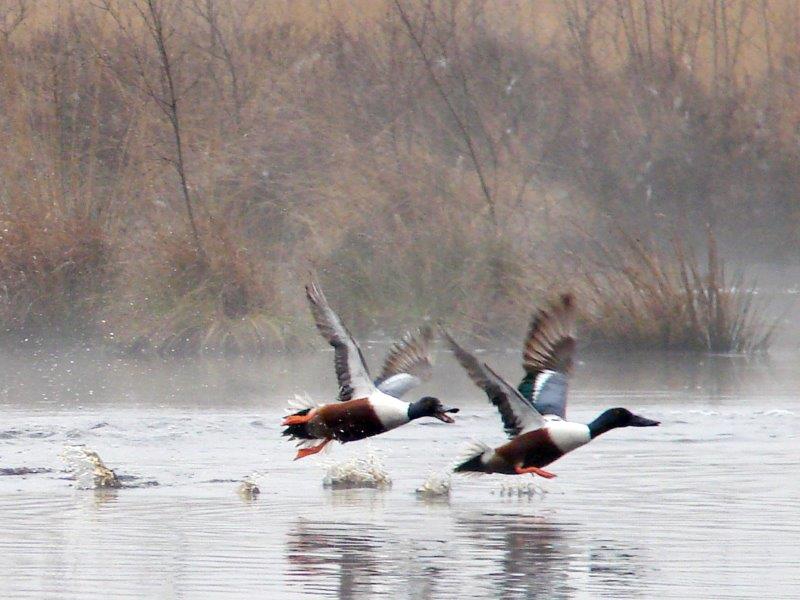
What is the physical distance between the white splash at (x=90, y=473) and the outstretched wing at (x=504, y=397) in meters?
2.00

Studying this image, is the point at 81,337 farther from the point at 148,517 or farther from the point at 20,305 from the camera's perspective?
the point at 148,517

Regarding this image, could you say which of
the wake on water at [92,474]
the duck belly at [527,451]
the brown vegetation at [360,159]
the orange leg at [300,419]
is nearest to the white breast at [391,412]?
the orange leg at [300,419]

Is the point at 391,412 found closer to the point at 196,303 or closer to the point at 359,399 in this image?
the point at 359,399

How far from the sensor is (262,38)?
2536 centimetres

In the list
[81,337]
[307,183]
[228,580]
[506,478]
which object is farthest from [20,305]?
[228,580]

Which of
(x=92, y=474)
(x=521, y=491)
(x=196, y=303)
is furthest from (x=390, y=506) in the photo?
(x=196, y=303)

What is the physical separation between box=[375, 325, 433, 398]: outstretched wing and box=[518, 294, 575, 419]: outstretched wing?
26.9 inches

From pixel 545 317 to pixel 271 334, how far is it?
870 centimetres

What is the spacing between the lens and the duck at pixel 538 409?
8.93 meters

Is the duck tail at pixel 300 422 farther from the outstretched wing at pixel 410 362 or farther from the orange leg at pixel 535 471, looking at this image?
the orange leg at pixel 535 471

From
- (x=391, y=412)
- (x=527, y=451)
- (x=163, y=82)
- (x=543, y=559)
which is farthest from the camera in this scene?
(x=163, y=82)

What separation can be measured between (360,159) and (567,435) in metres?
11.9

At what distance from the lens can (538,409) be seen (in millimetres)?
9406

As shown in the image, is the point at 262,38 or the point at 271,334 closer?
the point at 271,334
